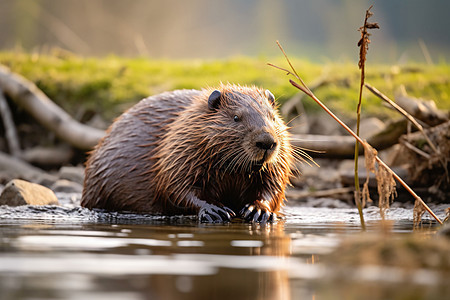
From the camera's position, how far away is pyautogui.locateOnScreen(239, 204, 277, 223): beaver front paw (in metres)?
4.50

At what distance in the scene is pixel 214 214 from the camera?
4.43 metres

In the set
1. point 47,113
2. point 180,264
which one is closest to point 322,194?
point 47,113

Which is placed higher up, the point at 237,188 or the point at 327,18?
the point at 327,18

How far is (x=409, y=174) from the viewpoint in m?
5.93

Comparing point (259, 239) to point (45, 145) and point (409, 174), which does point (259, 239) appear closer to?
point (409, 174)

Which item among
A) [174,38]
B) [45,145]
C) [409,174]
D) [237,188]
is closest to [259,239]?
[237,188]

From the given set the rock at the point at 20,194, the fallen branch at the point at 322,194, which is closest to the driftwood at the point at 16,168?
the rock at the point at 20,194

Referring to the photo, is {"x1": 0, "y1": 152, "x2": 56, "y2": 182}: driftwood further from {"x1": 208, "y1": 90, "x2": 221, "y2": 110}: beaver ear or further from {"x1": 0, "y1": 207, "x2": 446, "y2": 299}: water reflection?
{"x1": 0, "y1": 207, "x2": 446, "y2": 299}: water reflection

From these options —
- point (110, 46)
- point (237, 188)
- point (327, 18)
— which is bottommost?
point (237, 188)

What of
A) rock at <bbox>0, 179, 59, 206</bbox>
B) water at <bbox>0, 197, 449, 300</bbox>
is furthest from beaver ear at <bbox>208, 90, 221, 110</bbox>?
rock at <bbox>0, 179, 59, 206</bbox>

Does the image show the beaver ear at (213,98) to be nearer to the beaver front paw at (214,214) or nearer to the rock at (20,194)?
the beaver front paw at (214,214)

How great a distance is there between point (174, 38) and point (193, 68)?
1461cm

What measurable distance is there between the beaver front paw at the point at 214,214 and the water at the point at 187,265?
1.54 feet

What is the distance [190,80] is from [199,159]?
4.85 meters
